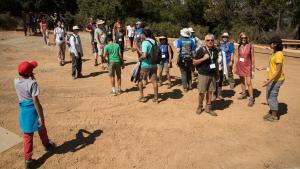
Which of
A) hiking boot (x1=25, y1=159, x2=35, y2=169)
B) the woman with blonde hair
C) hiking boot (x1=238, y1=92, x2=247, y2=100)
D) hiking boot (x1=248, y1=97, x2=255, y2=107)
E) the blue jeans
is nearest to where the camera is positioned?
hiking boot (x1=25, y1=159, x2=35, y2=169)

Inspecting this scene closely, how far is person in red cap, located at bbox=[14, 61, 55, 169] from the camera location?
18.4 feet

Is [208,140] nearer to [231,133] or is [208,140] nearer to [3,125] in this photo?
[231,133]

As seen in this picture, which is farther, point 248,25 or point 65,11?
point 65,11

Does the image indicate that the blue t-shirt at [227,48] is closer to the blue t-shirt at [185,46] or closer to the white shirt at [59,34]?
the blue t-shirt at [185,46]

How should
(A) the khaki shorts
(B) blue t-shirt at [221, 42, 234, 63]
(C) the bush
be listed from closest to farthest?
(A) the khaki shorts
(B) blue t-shirt at [221, 42, 234, 63]
(C) the bush


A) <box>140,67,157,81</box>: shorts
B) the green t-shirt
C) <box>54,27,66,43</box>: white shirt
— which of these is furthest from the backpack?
<box>54,27,66,43</box>: white shirt

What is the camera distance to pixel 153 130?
7484 mm

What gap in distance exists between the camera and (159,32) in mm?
26672

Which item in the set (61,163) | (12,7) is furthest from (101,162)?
(12,7)

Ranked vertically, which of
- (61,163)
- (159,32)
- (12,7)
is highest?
(12,7)

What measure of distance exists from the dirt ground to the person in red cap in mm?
556

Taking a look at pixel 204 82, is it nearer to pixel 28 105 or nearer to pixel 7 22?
pixel 28 105

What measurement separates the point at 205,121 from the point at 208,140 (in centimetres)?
99

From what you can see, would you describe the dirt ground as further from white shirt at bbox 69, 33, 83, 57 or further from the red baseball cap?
the red baseball cap
